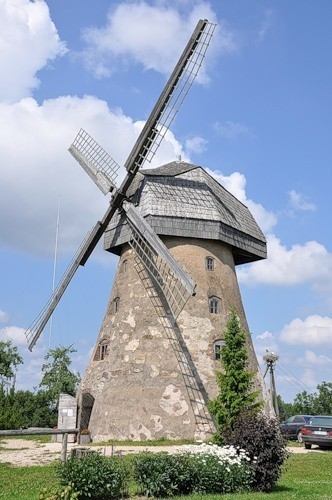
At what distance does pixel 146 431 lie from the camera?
20812 mm

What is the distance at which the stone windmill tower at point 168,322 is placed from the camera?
21312 mm

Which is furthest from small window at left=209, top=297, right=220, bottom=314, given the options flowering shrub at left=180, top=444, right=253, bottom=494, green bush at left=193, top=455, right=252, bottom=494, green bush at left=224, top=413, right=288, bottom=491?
green bush at left=193, top=455, right=252, bottom=494

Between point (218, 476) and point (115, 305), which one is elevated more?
point (115, 305)

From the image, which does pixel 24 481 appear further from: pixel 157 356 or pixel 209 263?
pixel 209 263

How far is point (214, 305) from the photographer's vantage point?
23.9 m

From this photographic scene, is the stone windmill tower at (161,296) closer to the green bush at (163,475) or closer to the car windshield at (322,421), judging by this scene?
the car windshield at (322,421)

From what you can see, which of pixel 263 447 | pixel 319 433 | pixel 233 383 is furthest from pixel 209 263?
pixel 263 447

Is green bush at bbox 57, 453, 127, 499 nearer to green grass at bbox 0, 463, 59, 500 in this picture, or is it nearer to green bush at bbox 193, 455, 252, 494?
green grass at bbox 0, 463, 59, 500

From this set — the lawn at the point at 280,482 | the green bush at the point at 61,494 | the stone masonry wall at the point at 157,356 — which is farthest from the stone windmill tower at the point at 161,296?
the green bush at the point at 61,494

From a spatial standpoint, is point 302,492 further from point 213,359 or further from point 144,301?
point 144,301

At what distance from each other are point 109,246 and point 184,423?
9.06 meters

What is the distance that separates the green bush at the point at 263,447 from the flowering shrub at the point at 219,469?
223mm

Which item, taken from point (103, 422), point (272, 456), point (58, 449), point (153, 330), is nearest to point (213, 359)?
point (153, 330)

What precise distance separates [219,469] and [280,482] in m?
2.89
